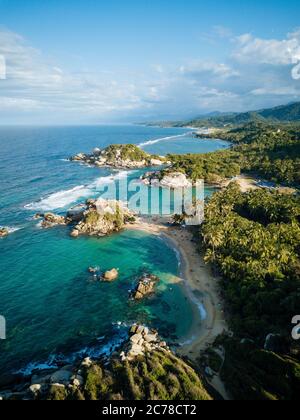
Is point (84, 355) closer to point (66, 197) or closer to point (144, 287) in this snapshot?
point (144, 287)

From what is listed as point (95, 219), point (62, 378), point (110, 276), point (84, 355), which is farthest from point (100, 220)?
point (62, 378)

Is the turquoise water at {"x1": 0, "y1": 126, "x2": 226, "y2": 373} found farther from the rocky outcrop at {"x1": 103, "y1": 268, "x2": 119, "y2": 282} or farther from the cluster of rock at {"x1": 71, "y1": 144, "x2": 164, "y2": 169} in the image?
the cluster of rock at {"x1": 71, "y1": 144, "x2": 164, "y2": 169}

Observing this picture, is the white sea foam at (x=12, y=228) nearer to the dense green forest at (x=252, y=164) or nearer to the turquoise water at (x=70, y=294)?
the turquoise water at (x=70, y=294)

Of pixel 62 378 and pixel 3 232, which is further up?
pixel 3 232

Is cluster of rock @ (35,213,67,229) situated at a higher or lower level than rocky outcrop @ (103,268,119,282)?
higher

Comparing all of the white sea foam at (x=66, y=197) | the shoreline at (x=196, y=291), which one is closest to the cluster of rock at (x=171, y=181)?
the white sea foam at (x=66, y=197)

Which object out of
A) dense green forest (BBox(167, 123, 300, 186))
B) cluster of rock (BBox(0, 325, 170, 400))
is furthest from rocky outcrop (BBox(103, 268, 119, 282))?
dense green forest (BBox(167, 123, 300, 186))
